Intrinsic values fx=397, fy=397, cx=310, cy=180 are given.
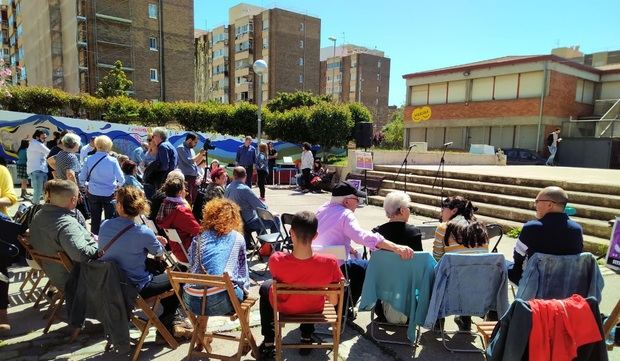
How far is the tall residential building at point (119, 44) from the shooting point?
34156 mm

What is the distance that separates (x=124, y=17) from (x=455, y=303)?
39.5 m

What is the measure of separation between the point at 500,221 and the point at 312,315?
6.72 metres

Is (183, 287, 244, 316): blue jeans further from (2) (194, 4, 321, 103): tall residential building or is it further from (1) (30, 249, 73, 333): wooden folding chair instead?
(2) (194, 4, 321, 103): tall residential building

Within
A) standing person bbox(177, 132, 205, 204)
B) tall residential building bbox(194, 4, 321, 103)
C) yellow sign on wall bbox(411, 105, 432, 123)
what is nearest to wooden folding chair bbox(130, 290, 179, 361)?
standing person bbox(177, 132, 205, 204)

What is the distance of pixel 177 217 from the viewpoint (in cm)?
402

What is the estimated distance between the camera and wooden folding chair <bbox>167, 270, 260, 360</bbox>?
8.67ft

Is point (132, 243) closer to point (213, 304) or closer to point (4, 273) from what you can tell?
point (213, 304)

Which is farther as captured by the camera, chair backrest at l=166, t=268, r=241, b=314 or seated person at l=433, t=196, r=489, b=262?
seated person at l=433, t=196, r=489, b=262

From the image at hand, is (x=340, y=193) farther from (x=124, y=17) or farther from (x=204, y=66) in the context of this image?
(x=204, y=66)

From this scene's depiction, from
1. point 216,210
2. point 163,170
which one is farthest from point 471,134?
point 216,210

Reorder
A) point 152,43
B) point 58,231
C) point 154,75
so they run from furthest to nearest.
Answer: point 154,75
point 152,43
point 58,231

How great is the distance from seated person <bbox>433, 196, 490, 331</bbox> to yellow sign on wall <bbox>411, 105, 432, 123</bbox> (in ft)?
92.6

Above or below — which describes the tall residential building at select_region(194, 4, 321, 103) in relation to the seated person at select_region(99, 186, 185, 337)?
above

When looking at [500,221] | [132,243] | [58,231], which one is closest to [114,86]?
[500,221]
